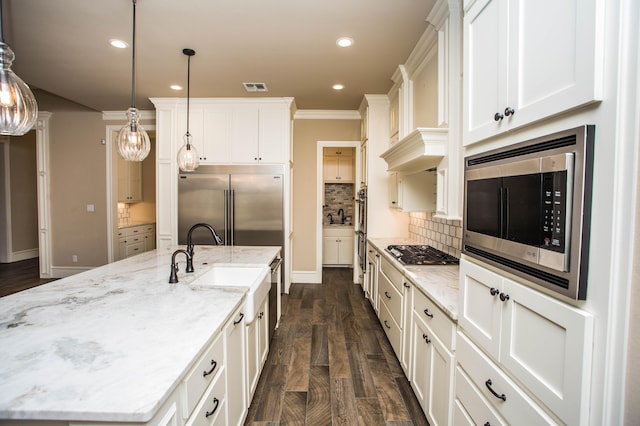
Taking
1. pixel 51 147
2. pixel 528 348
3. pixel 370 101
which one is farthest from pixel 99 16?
pixel 51 147

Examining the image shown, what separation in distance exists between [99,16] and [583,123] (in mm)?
3110

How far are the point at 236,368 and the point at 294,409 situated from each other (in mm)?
722

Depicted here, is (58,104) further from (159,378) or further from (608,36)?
(608,36)

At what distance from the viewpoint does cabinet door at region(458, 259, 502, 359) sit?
1.10 metres

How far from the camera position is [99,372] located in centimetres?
88

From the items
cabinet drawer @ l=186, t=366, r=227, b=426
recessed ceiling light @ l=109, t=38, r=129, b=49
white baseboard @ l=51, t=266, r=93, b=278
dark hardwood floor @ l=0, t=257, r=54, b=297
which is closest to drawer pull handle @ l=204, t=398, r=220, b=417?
cabinet drawer @ l=186, t=366, r=227, b=426

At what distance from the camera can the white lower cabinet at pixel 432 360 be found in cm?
150

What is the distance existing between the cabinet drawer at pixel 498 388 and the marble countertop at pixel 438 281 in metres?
0.17

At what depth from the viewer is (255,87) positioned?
3.79 metres

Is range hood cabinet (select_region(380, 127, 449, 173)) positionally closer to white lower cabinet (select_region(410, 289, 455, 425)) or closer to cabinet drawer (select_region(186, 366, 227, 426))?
white lower cabinet (select_region(410, 289, 455, 425))

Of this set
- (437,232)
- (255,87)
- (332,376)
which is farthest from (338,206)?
(332,376)

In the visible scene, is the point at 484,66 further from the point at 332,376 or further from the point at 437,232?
the point at 332,376

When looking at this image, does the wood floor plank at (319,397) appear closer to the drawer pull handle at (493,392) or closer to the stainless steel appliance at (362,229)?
the drawer pull handle at (493,392)

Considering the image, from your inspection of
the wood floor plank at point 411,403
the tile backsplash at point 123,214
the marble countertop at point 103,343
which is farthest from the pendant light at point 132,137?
the tile backsplash at point 123,214
